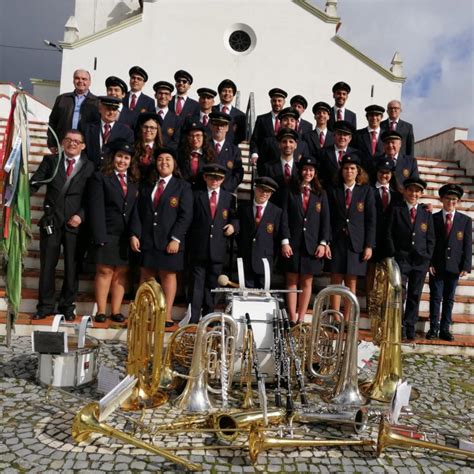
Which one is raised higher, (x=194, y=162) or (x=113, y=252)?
(x=194, y=162)

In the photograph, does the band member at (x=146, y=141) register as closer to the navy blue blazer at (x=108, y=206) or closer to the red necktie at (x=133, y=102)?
the navy blue blazer at (x=108, y=206)

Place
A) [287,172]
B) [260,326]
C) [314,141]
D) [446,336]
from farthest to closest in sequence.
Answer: [314,141]
[287,172]
[446,336]
[260,326]

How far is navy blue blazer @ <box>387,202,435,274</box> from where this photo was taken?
559cm

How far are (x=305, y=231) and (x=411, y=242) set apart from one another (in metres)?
1.39

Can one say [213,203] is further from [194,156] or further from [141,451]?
[141,451]

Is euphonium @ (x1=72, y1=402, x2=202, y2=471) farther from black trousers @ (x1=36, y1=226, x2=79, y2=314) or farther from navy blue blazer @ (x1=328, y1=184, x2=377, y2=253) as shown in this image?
navy blue blazer @ (x1=328, y1=184, x2=377, y2=253)

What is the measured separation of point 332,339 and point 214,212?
2.09 meters

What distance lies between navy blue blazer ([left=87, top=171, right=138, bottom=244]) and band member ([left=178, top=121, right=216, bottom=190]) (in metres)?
0.81

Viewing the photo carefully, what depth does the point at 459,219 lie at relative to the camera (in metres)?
5.90

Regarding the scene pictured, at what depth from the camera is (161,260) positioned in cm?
524

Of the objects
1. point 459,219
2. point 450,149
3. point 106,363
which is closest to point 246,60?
point 450,149

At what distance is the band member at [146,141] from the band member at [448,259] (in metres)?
3.94

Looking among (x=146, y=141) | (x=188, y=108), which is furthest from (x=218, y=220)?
(x=188, y=108)

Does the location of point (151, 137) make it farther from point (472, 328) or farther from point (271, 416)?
point (472, 328)
